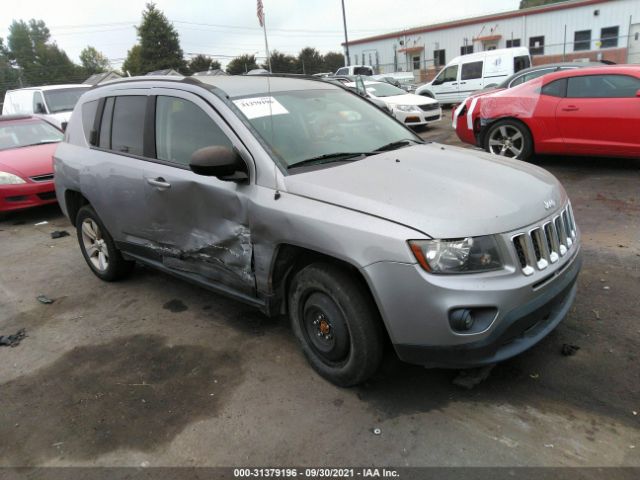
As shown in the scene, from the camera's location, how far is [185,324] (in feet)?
12.9

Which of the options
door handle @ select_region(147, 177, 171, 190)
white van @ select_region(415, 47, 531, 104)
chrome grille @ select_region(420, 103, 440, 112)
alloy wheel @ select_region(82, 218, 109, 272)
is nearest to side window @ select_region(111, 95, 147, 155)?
door handle @ select_region(147, 177, 171, 190)

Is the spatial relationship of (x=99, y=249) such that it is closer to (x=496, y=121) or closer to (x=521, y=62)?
(x=496, y=121)

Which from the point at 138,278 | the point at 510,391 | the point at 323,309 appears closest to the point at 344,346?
the point at 323,309

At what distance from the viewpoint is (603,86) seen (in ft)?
22.7

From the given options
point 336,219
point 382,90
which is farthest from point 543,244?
point 382,90

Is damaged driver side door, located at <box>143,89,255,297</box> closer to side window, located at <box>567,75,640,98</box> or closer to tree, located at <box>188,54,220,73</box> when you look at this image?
side window, located at <box>567,75,640,98</box>

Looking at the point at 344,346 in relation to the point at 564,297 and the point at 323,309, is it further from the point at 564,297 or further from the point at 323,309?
the point at 564,297

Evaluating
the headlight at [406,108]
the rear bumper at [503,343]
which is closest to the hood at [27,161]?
the rear bumper at [503,343]

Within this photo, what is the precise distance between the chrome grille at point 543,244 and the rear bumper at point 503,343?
0.14 m

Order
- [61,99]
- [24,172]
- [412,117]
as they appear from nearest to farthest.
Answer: [24,172]
[61,99]
[412,117]

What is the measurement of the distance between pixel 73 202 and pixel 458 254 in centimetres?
412

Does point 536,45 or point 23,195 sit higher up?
point 536,45

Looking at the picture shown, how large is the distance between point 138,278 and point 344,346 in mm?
2929

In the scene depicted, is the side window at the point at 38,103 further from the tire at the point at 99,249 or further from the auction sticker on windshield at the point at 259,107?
the auction sticker on windshield at the point at 259,107
